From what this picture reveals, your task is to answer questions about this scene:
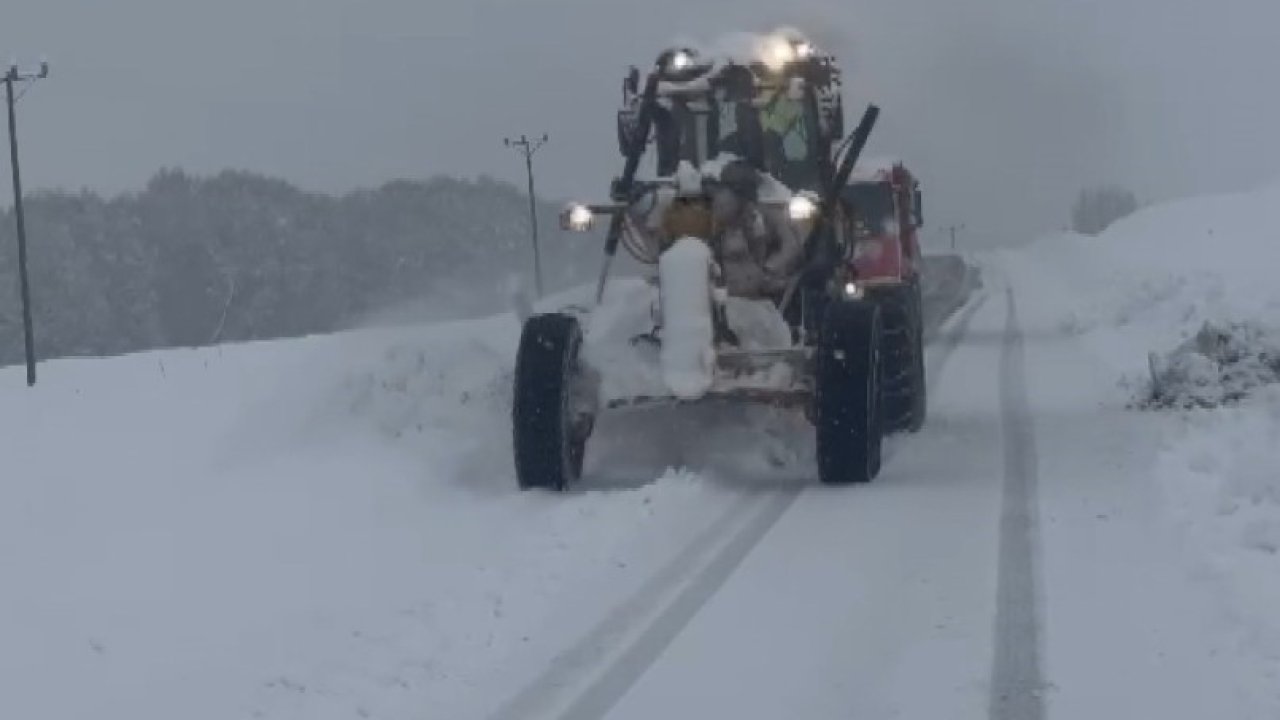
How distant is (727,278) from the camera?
520 inches

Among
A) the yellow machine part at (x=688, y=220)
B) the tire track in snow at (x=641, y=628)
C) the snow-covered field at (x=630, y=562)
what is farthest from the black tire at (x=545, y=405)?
the tire track in snow at (x=641, y=628)

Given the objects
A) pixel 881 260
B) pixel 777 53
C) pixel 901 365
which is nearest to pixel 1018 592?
pixel 777 53

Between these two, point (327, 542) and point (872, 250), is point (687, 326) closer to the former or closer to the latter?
point (327, 542)

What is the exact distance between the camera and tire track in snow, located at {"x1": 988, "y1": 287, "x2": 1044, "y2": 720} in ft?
23.0

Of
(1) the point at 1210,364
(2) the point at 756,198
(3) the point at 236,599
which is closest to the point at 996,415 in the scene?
(1) the point at 1210,364

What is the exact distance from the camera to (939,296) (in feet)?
139

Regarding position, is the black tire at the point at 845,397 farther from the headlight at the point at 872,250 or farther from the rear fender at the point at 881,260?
the headlight at the point at 872,250

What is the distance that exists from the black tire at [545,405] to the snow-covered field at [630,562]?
30 centimetres

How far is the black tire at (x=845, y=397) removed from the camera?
40.7 ft

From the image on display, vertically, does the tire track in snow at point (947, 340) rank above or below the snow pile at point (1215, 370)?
below

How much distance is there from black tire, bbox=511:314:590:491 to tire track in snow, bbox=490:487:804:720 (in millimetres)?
1454

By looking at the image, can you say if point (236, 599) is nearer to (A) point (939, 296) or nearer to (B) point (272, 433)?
(B) point (272, 433)

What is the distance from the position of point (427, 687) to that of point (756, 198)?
6283mm

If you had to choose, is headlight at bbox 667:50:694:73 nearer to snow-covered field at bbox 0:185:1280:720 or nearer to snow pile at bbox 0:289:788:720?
snow pile at bbox 0:289:788:720
